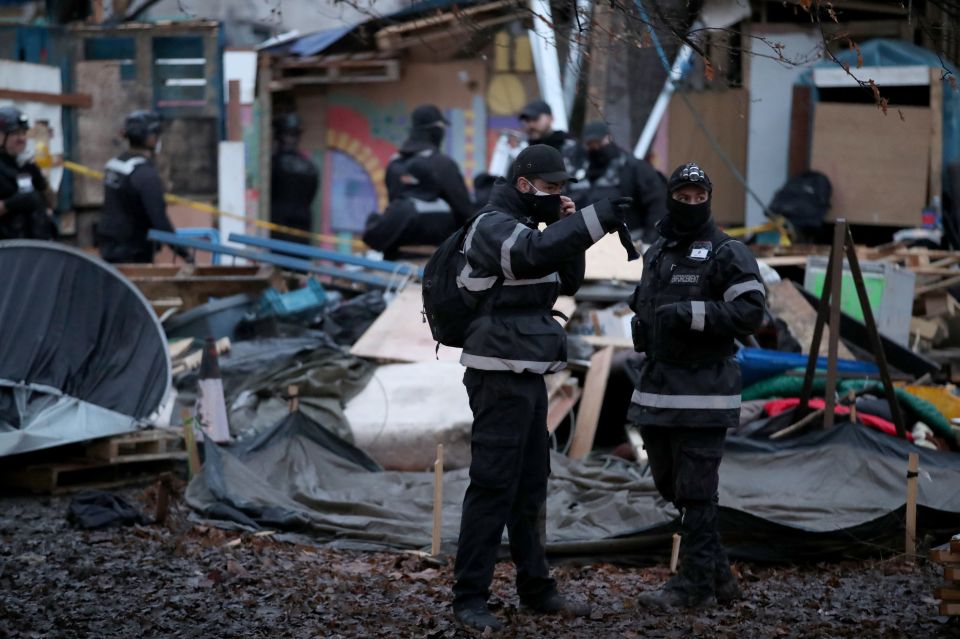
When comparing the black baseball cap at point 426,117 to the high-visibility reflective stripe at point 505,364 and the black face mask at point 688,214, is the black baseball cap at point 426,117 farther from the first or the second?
the high-visibility reflective stripe at point 505,364

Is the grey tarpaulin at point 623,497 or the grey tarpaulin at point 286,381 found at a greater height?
the grey tarpaulin at point 286,381

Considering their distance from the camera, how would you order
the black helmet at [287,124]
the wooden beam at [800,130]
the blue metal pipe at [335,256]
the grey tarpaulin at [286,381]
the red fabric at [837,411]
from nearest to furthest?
1. the red fabric at [837,411]
2. the grey tarpaulin at [286,381]
3. the blue metal pipe at [335,256]
4. the wooden beam at [800,130]
5. the black helmet at [287,124]

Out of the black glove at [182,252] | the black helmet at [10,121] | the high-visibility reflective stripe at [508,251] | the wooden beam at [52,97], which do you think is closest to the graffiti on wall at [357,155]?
the wooden beam at [52,97]

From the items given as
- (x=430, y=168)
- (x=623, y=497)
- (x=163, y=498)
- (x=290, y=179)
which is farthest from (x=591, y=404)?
(x=290, y=179)

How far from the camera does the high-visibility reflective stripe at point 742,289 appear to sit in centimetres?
629

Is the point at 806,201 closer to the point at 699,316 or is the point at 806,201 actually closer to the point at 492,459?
the point at 699,316

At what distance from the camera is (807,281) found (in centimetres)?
1151

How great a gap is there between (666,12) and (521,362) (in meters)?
1.57

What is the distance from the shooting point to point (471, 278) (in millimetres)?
5934

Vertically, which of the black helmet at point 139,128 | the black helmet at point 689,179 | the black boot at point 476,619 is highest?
the black helmet at point 139,128

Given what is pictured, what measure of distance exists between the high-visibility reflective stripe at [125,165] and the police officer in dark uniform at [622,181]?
12.5ft

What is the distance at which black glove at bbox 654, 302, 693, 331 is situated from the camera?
6.28m

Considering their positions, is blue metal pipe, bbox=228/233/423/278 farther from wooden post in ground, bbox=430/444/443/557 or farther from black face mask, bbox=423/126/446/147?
wooden post in ground, bbox=430/444/443/557

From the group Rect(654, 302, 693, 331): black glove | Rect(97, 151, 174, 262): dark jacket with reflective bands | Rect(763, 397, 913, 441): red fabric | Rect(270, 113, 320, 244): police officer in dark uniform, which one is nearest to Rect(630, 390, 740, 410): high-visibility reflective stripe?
Rect(654, 302, 693, 331): black glove
